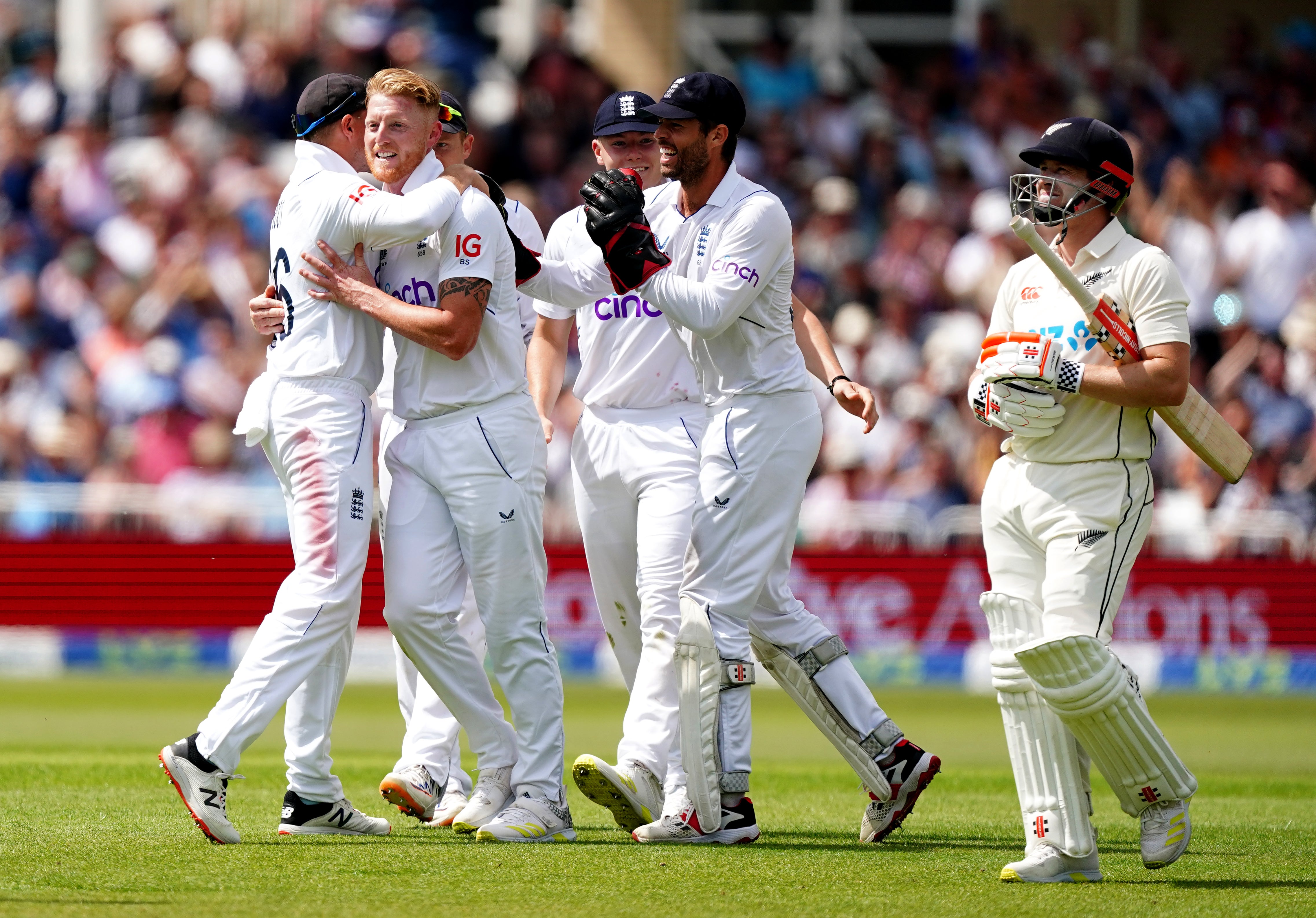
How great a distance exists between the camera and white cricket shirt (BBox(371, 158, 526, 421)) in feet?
20.8

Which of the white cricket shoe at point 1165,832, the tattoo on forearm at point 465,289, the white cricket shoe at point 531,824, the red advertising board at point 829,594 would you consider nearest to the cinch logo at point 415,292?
the tattoo on forearm at point 465,289

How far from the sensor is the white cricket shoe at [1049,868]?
18.4ft

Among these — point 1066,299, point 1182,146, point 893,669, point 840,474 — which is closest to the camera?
point 1066,299

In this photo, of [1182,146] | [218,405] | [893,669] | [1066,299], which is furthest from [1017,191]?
[1182,146]

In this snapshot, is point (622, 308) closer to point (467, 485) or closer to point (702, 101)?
point (702, 101)

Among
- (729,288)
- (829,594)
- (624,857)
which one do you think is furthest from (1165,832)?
(829,594)

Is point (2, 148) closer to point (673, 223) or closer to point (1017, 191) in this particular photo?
point (673, 223)

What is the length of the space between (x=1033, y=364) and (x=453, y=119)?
252 cm

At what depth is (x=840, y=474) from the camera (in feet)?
51.7

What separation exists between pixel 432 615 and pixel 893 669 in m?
8.81

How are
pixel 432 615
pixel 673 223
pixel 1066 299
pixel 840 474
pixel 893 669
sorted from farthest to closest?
pixel 840 474 < pixel 893 669 < pixel 673 223 < pixel 432 615 < pixel 1066 299

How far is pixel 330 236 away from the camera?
20.6 ft

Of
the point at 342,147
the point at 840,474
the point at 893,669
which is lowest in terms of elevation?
the point at 893,669

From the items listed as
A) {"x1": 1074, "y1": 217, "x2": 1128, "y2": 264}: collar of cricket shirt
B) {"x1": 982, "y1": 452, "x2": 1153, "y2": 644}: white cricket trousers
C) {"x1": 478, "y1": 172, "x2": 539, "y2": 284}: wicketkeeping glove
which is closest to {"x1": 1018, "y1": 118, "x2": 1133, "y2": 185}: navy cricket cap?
{"x1": 1074, "y1": 217, "x2": 1128, "y2": 264}: collar of cricket shirt
